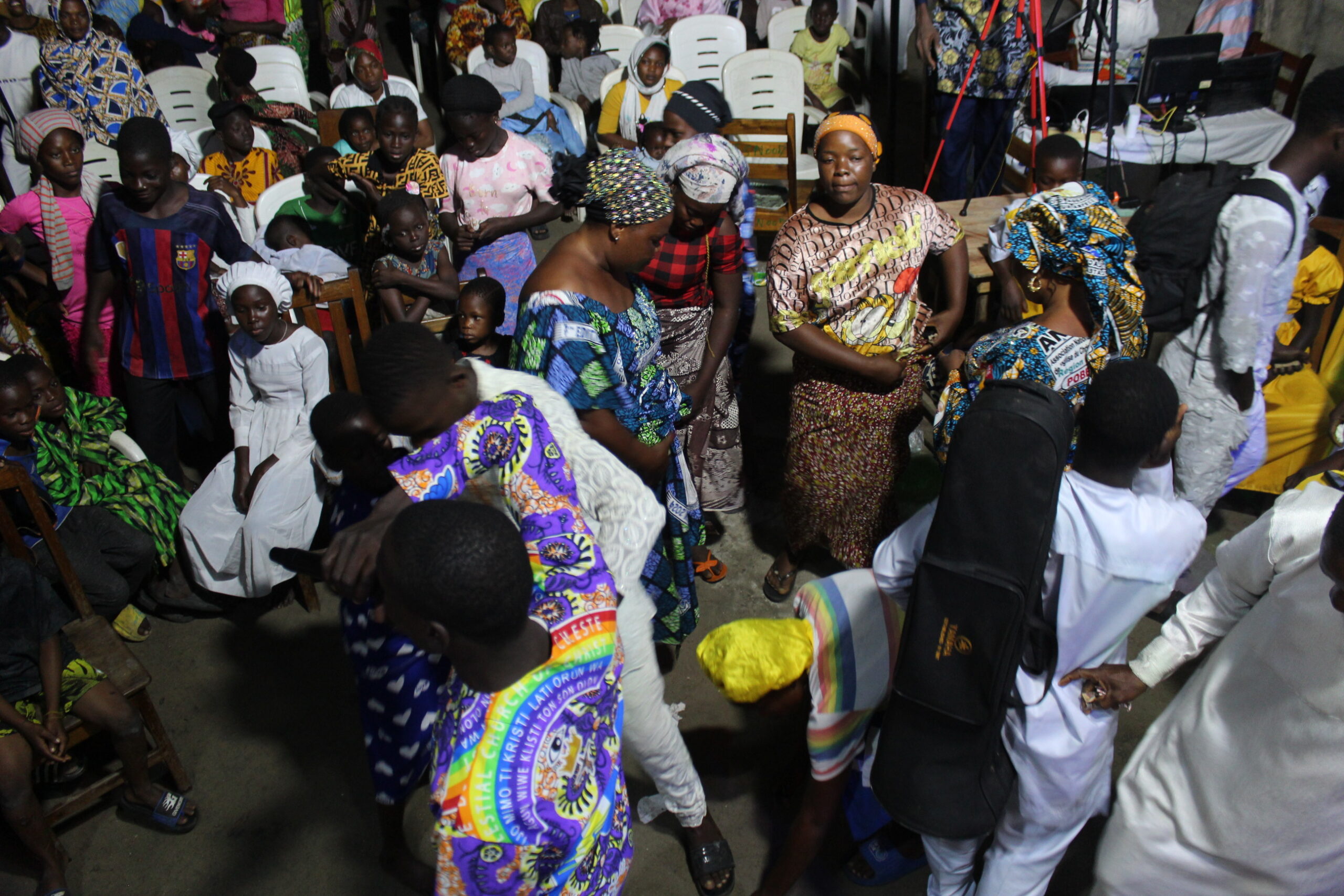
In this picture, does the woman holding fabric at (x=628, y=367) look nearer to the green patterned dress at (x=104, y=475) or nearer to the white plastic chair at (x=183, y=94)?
the green patterned dress at (x=104, y=475)

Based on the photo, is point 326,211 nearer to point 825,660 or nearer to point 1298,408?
point 825,660

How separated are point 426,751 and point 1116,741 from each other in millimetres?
2133

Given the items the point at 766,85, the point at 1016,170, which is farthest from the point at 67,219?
the point at 1016,170

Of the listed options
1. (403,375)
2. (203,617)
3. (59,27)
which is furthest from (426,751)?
(59,27)

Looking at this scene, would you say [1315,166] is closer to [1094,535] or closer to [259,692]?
[1094,535]

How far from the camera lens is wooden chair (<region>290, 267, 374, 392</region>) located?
3.54 m

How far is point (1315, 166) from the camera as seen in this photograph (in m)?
2.54

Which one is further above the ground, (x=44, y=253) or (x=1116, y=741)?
(x=44, y=253)

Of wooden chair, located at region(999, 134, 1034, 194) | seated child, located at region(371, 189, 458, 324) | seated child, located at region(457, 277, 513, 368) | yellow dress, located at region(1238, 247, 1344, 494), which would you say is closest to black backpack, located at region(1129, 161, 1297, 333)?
yellow dress, located at region(1238, 247, 1344, 494)

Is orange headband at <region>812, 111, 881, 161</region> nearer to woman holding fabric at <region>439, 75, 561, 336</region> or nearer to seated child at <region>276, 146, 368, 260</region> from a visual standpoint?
woman holding fabric at <region>439, 75, 561, 336</region>

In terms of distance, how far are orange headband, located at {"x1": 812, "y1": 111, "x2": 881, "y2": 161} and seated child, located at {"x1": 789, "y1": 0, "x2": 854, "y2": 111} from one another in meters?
4.91

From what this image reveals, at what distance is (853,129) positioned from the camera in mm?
2842

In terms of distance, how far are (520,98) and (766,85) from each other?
2.00m

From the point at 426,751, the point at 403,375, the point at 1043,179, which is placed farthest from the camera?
the point at 1043,179
